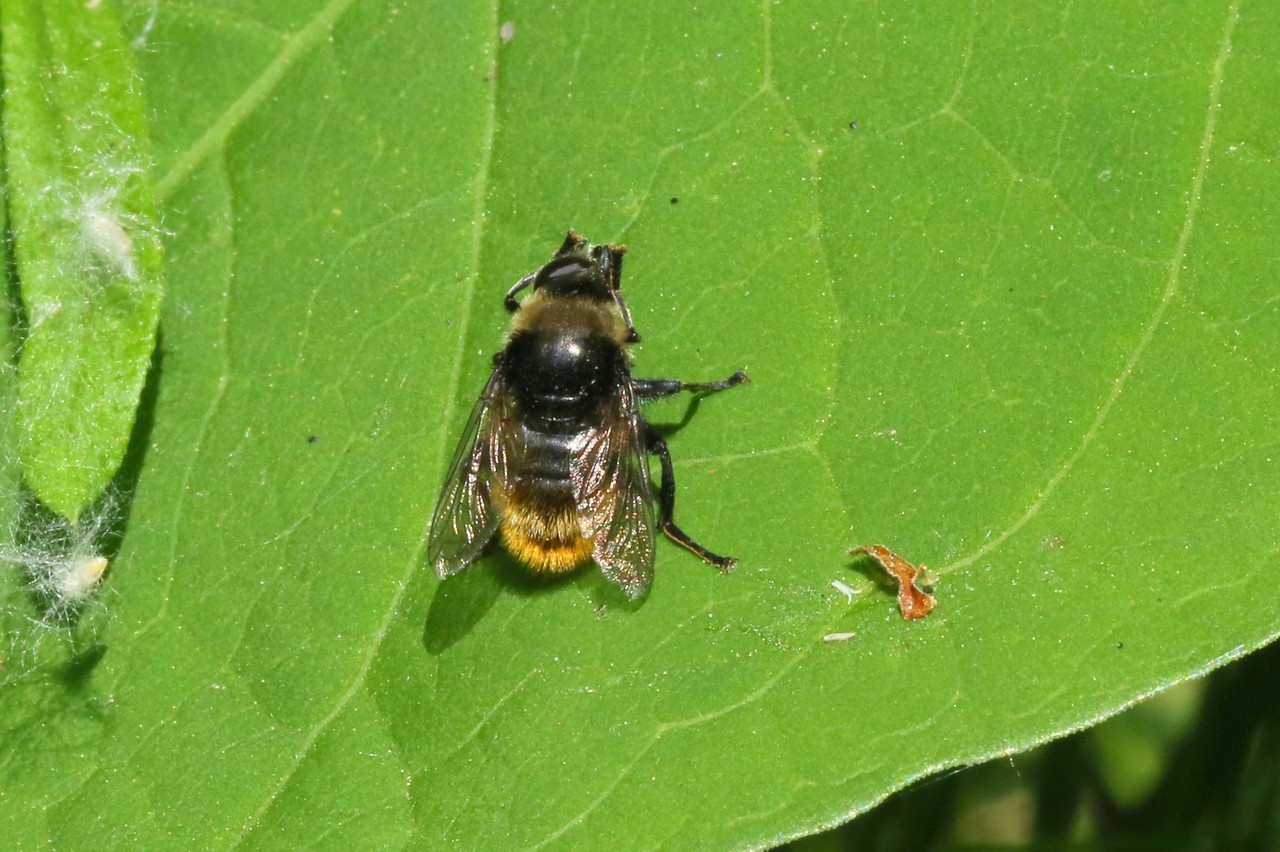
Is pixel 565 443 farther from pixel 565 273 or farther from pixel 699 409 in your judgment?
pixel 565 273

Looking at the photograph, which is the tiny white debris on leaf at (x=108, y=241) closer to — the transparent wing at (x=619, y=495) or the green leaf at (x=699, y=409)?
the green leaf at (x=699, y=409)

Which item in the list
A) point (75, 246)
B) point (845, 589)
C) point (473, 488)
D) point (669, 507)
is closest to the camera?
point (845, 589)

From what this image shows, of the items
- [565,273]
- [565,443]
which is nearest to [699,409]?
[565,443]

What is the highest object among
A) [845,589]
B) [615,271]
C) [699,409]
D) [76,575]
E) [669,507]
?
[615,271]

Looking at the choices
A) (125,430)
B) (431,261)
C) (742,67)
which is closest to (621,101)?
(742,67)

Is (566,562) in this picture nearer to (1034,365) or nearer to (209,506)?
(209,506)

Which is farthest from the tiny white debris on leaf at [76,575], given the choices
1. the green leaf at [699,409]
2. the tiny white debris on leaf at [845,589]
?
the tiny white debris on leaf at [845,589]

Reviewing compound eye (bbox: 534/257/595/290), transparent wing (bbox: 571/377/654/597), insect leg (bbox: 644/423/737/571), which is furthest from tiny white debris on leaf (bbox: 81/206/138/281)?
insect leg (bbox: 644/423/737/571)
